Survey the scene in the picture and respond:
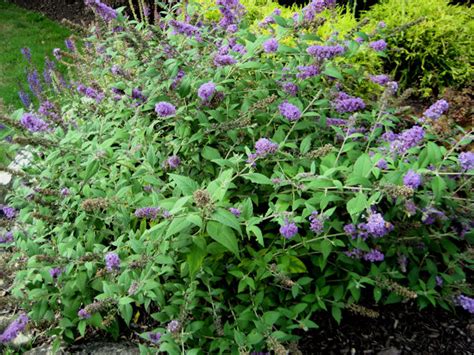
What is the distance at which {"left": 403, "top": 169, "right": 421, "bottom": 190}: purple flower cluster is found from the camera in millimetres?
1945

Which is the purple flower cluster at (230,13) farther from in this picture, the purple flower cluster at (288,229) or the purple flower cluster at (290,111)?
the purple flower cluster at (288,229)

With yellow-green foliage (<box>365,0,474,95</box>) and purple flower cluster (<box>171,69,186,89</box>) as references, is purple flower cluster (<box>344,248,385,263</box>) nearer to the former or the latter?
purple flower cluster (<box>171,69,186,89</box>)

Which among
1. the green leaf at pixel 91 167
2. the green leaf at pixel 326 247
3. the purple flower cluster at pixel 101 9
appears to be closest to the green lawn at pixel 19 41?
the purple flower cluster at pixel 101 9

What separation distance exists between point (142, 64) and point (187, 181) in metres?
1.05

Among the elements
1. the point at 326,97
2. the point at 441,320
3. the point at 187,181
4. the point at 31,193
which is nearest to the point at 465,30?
the point at 326,97

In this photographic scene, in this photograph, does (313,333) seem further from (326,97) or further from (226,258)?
(326,97)

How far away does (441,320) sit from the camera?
8.61 ft

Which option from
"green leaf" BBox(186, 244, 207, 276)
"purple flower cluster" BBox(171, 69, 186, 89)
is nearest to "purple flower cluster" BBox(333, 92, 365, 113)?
"purple flower cluster" BBox(171, 69, 186, 89)

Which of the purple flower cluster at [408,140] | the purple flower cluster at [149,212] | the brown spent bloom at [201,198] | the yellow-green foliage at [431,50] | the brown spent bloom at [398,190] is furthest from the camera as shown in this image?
the yellow-green foliage at [431,50]

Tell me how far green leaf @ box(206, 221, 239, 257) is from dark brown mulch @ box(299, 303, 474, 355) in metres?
1.05

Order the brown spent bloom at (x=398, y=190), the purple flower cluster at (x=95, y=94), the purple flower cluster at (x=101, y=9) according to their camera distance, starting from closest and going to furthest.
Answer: the brown spent bloom at (x=398, y=190) → the purple flower cluster at (x=101, y=9) → the purple flower cluster at (x=95, y=94)

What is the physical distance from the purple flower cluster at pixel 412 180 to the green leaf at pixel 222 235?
77 cm

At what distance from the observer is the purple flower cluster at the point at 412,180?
1945mm

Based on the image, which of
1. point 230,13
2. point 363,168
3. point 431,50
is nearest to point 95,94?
point 230,13
